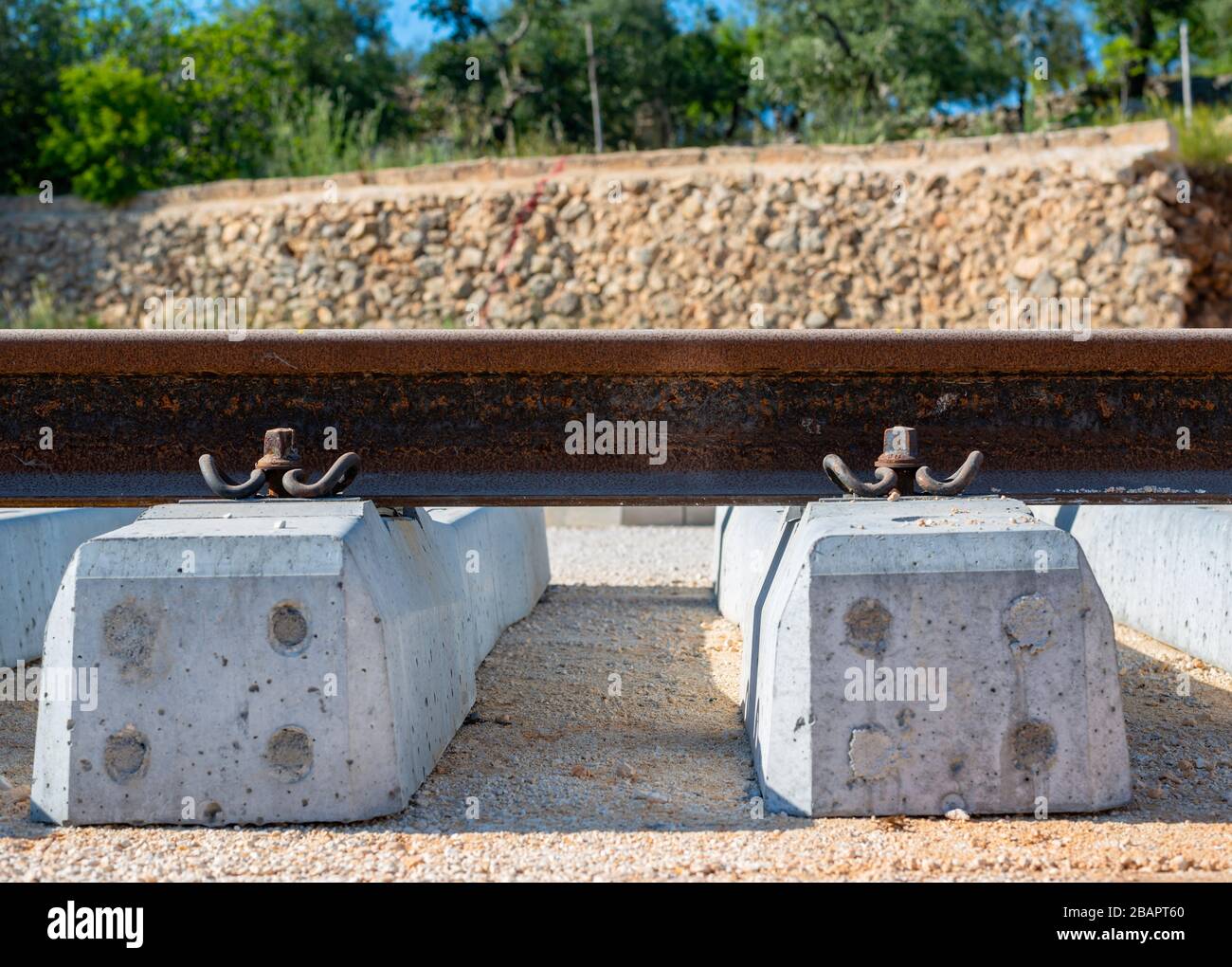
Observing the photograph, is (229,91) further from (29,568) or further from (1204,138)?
(29,568)

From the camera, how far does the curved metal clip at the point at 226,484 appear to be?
10.9 ft

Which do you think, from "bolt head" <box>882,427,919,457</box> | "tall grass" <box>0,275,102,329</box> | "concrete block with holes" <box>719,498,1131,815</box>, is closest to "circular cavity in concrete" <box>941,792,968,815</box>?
"concrete block with holes" <box>719,498,1131,815</box>

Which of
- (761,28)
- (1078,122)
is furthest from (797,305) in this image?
(761,28)

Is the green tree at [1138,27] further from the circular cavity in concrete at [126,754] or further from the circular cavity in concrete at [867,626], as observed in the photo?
the circular cavity in concrete at [126,754]

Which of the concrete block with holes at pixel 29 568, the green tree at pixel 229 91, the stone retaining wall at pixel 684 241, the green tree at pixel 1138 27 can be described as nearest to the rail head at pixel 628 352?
the concrete block with holes at pixel 29 568

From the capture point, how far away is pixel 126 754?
285 cm

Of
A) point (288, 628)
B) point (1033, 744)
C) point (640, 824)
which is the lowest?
point (640, 824)

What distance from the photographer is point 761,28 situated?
24.0 meters

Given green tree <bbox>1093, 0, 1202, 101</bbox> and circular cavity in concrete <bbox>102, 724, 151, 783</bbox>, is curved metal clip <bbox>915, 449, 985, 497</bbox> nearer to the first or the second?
circular cavity in concrete <bbox>102, 724, 151, 783</bbox>

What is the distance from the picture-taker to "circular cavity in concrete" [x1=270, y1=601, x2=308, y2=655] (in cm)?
285

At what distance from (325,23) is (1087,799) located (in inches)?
1044

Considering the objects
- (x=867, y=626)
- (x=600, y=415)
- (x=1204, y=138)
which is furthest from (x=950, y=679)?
(x=1204, y=138)

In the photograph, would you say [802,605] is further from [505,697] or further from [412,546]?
[505,697]

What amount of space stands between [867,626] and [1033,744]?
0.48m
